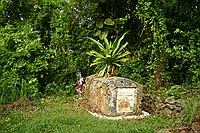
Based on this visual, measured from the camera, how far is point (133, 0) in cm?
712

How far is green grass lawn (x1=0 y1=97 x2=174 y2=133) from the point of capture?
4.33 metres

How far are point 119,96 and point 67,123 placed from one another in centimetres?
127

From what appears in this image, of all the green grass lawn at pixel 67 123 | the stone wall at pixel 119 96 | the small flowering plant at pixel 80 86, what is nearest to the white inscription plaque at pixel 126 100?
the stone wall at pixel 119 96

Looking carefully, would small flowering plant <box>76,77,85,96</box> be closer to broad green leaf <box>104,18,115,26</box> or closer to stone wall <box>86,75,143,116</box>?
stone wall <box>86,75,143,116</box>

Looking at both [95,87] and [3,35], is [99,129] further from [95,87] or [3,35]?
[3,35]

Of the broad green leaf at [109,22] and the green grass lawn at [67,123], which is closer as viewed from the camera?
the green grass lawn at [67,123]

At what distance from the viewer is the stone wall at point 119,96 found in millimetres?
5441

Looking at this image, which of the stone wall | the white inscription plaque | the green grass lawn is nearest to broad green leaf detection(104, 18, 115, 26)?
the stone wall

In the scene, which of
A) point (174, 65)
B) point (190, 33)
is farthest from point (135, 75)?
point (190, 33)

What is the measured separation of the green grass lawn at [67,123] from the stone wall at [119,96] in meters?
0.43

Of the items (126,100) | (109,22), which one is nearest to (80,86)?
(109,22)

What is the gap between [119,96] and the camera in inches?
216

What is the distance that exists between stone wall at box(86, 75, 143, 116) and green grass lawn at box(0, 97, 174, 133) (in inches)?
16.9

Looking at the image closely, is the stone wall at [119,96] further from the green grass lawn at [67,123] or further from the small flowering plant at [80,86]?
the small flowering plant at [80,86]
